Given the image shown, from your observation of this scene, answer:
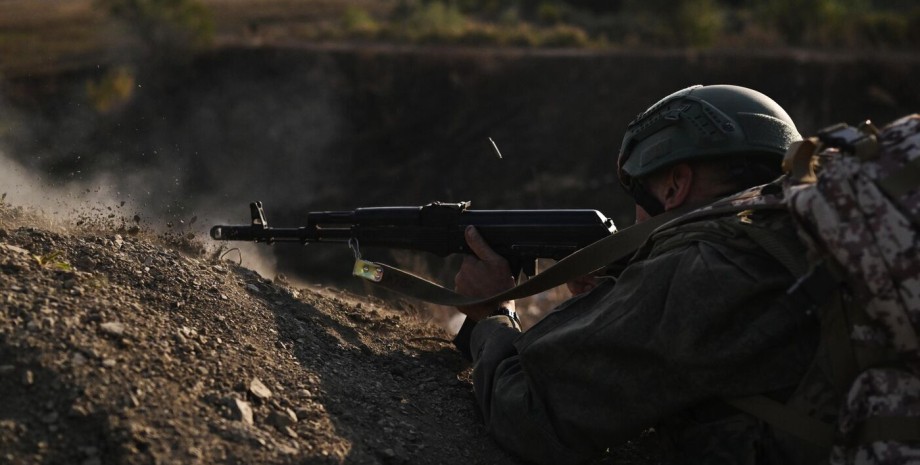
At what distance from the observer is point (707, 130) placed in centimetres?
356

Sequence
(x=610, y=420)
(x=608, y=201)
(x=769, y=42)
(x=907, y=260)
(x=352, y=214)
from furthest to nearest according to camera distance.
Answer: (x=769, y=42) < (x=608, y=201) < (x=352, y=214) < (x=610, y=420) < (x=907, y=260)

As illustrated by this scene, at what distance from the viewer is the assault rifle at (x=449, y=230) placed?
4.45 m

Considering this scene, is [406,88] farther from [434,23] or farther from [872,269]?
[872,269]

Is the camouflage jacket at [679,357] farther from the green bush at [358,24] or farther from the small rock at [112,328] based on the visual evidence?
the green bush at [358,24]

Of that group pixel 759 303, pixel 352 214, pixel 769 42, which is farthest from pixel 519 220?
pixel 769 42

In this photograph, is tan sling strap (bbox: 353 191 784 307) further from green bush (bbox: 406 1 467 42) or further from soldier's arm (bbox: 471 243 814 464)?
green bush (bbox: 406 1 467 42)

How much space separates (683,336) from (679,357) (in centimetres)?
7

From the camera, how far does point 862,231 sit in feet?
8.69

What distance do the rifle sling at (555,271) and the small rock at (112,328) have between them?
162cm

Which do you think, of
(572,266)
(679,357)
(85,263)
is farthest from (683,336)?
(85,263)

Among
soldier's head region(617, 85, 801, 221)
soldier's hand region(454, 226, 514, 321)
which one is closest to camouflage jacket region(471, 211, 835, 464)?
soldier's head region(617, 85, 801, 221)

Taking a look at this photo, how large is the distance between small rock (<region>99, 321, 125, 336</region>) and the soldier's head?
1984 millimetres

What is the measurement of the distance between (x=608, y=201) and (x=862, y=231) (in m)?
20.5

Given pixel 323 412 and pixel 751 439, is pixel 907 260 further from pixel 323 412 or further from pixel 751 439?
pixel 323 412
